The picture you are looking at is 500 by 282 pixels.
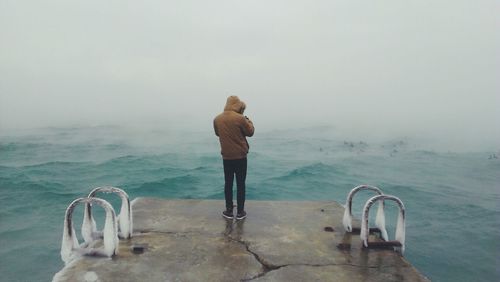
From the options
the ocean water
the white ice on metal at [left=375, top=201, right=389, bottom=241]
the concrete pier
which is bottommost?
the ocean water

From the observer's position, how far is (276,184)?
1786 cm

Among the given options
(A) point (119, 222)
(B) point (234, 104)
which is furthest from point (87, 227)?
(B) point (234, 104)

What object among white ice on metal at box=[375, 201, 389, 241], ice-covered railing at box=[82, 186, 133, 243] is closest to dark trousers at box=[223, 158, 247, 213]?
ice-covered railing at box=[82, 186, 133, 243]

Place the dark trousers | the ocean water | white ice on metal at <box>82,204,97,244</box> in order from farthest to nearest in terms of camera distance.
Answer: the ocean water
the dark trousers
white ice on metal at <box>82,204,97,244</box>

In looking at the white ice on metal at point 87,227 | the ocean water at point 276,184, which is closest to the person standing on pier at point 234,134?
the white ice on metal at point 87,227

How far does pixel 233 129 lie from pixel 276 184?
12143 millimetres

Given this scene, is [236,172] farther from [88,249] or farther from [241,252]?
[88,249]

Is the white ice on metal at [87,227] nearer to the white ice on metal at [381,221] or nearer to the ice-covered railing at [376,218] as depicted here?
the ice-covered railing at [376,218]

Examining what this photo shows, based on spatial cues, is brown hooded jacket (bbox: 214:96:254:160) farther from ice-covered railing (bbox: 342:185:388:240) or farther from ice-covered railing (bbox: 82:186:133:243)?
ice-covered railing (bbox: 342:185:388:240)

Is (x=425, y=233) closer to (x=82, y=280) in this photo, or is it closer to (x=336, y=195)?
(x=336, y=195)

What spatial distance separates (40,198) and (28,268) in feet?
22.8

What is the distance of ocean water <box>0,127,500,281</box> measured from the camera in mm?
9414

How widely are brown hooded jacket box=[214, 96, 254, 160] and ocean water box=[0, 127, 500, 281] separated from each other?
5537 mm

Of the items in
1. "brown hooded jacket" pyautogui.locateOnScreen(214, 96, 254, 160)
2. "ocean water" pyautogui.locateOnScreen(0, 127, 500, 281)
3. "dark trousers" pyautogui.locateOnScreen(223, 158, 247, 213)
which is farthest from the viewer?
"ocean water" pyautogui.locateOnScreen(0, 127, 500, 281)
